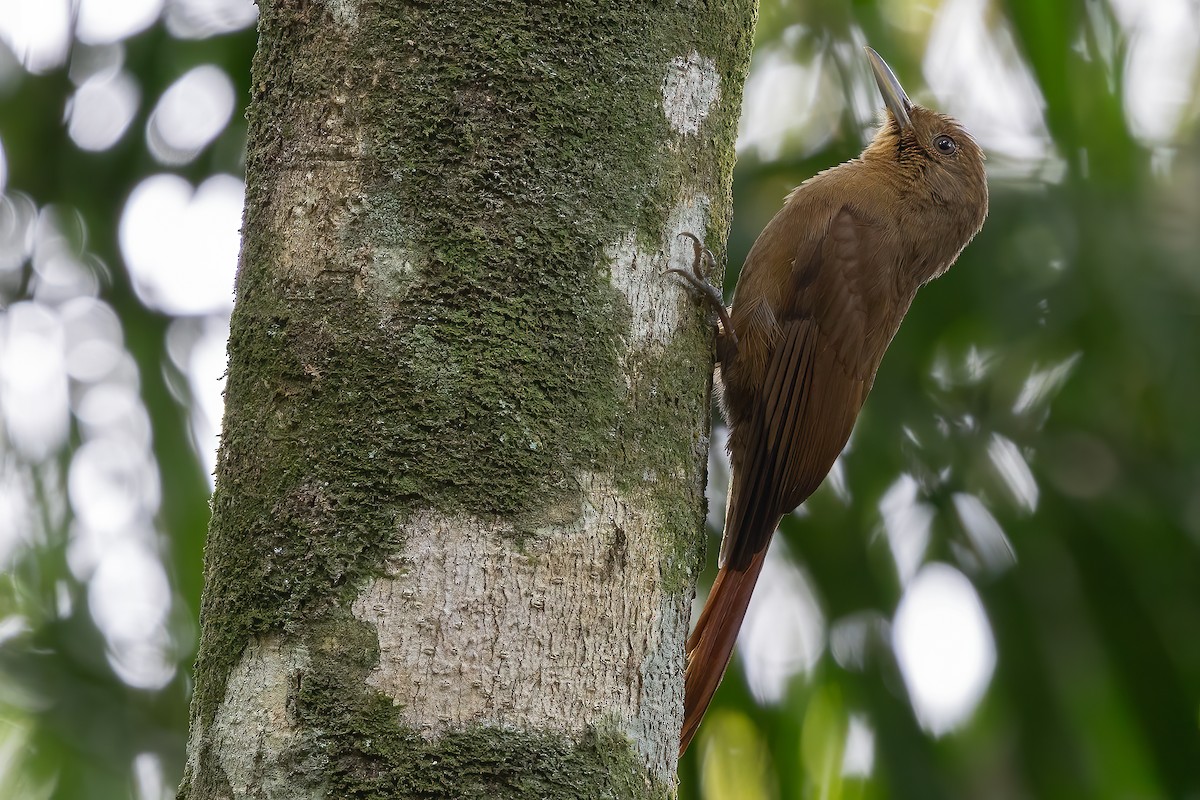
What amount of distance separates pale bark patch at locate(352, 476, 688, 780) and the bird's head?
7.59ft

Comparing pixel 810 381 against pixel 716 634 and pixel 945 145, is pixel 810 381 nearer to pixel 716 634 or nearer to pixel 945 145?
pixel 716 634

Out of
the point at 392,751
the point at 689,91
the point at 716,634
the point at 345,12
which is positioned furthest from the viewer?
the point at 716,634

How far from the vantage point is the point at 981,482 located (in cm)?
370

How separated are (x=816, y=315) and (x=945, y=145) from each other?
0.85 meters

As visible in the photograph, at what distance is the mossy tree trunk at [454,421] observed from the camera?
1470mm

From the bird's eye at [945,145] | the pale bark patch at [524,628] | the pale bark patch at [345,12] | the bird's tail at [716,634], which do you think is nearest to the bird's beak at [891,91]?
the bird's eye at [945,145]

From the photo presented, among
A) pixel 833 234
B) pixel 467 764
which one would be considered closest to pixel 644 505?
pixel 467 764

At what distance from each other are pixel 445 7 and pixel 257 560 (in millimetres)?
814

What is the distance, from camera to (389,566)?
1500 millimetres

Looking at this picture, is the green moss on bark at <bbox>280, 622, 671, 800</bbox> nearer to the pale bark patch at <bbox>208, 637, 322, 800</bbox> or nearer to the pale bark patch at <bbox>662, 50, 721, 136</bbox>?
the pale bark patch at <bbox>208, 637, 322, 800</bbox>

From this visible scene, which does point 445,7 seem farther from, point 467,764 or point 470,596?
point 467,764

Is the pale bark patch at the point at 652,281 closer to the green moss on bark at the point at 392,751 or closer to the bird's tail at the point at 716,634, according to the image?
the green moss on bark at the point at 392,751

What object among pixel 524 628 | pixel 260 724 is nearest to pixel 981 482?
pixel 524 628

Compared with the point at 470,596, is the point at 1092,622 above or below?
below
